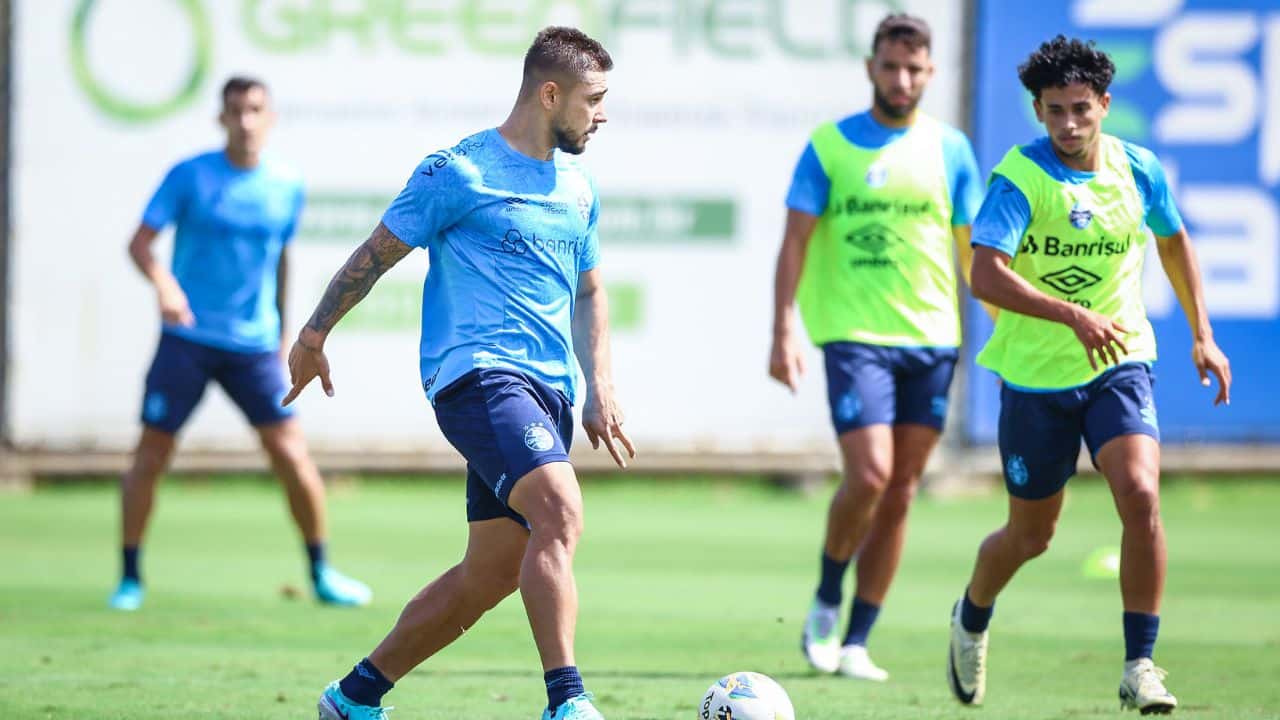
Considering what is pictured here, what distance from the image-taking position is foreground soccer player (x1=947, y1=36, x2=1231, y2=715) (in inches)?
280

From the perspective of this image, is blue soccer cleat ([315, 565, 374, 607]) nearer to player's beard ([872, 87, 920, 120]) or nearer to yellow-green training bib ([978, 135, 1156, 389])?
player's beard ([872, 87, 920, 120])

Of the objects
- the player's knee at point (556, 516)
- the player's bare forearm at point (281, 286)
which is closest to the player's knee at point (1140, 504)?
the player's knee at point (556, 516)

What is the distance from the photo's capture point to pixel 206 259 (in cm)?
1074

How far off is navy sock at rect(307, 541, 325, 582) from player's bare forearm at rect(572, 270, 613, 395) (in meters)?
4.36

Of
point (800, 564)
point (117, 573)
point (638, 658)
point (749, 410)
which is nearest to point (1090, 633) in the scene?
point (638, 658)

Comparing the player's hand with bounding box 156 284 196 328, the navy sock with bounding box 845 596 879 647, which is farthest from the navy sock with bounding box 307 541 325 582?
the navy sock with bounding box 845 596 879 647

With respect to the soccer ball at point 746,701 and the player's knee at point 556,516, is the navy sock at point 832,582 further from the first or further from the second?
the player's knee at point 556,516

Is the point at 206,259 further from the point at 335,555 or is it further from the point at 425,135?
the point at 425,135

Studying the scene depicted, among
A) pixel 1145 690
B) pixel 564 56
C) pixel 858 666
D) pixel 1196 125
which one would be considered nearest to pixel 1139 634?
pixel 1145 690

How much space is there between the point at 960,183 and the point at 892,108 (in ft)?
1.54

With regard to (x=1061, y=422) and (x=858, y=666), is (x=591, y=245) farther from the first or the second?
(x=858, y=666)

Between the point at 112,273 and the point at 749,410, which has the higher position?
the point at 112,273

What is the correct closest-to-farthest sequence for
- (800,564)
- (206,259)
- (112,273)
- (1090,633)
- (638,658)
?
1. (638,658)
2. (1090,633)
3. (206,259)
4. (800,564)
5. (112,273)

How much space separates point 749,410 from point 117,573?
22.8ft
